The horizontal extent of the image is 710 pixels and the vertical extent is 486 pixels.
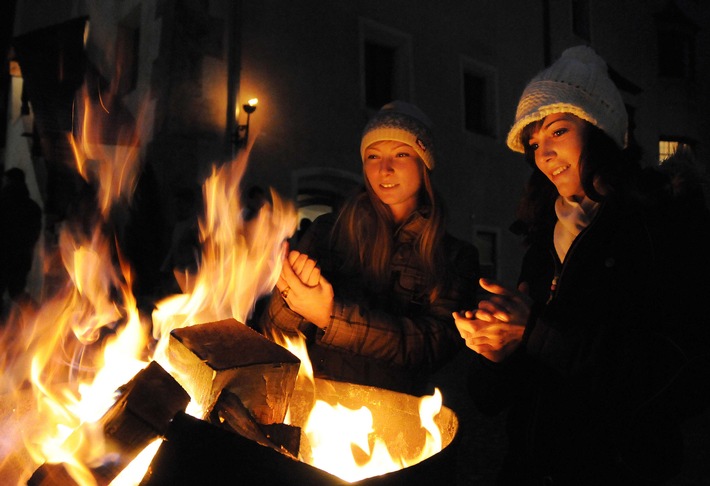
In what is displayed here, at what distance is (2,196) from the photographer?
22.9 ft

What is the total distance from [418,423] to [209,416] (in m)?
0.73

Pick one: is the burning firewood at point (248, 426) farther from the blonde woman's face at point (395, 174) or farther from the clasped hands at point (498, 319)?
the blonde woman's face at point (395, 174)

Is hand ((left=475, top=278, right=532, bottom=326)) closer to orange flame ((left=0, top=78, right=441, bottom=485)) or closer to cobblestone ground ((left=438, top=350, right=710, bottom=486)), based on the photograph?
orange flame ((left=0, top=78, right=441, bottom=485))

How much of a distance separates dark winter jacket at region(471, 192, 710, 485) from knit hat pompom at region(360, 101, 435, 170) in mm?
1185

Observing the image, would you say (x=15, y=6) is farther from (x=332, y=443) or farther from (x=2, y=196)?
(x=332, y=443)

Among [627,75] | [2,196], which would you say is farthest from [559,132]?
[627,75]

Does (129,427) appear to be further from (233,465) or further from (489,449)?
(489,449)

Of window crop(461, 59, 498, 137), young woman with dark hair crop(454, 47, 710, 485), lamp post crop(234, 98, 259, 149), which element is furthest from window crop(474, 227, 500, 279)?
young woman with dark hair crop(454, 47, 710, 485)

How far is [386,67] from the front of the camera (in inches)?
420

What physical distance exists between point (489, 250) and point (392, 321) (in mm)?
10409

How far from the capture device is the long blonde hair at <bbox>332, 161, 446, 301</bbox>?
251 centimetres

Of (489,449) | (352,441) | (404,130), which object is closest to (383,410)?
(352,441)

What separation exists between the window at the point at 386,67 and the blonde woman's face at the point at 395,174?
7773 millimetres

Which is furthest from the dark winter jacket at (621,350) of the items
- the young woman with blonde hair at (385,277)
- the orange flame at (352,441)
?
the young woman with blonde hair at (385,277)
